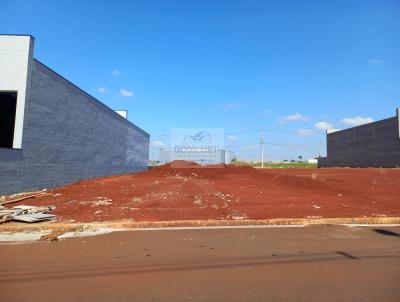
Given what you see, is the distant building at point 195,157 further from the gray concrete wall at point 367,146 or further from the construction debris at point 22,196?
the construction debris at point 22,196

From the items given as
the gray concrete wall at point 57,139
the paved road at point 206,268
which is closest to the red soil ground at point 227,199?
the gray concrete wall at point 57,139

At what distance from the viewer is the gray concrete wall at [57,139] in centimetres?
1453

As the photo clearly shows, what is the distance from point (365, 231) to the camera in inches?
356

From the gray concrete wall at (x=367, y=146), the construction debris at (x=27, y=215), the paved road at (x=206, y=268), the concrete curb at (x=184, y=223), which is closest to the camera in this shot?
the paved road at (x=206, y=268)

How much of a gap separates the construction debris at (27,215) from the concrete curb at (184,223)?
247 mm

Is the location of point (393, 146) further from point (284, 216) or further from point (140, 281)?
point (140, 281)

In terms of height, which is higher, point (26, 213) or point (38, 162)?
point (38, 162)

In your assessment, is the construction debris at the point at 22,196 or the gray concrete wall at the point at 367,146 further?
the gray concrete wall at the point at 367,146

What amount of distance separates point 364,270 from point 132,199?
987 cm

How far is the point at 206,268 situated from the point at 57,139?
14.2 m

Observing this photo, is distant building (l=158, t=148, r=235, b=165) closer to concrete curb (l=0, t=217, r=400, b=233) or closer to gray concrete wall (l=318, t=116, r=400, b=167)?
gray concrete wall (l=318, t=116, r=400, b=167)

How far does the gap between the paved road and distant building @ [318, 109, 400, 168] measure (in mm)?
38527

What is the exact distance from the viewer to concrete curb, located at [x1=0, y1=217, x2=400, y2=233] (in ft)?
30.4

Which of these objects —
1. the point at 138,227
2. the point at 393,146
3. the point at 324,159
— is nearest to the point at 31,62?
the point at 138,227
